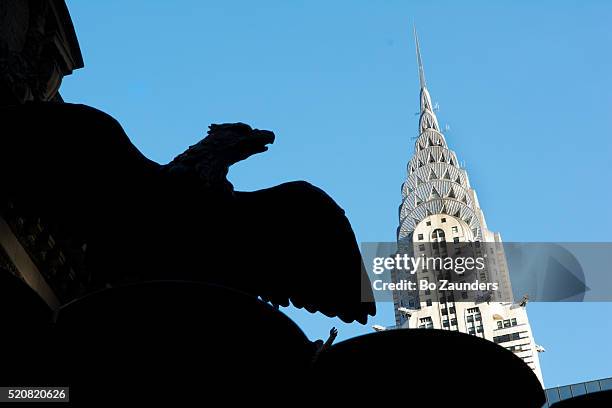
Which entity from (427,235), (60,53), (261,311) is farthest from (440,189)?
(261,311)

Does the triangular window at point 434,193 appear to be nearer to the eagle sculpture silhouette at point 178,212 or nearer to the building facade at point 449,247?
the building facade at point 449,247

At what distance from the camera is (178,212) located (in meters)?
5.89

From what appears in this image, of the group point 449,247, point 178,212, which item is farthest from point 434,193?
point 178,212

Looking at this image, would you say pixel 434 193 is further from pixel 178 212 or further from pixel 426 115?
pixel 178 212

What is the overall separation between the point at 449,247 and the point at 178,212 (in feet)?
312

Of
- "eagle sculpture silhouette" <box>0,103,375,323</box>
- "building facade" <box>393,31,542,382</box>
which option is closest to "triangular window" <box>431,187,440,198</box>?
"building facade" <box>393,31,542,382</box>

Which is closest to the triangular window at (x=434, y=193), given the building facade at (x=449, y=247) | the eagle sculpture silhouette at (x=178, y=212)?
the building facade at (x=449, y=247)

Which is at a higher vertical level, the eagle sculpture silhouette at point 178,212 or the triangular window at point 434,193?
the triangular window at point 434,193

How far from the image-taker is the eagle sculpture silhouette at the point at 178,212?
5.82 meters

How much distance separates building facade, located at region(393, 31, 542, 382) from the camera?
9150 cm

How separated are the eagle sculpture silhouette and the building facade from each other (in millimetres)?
82694

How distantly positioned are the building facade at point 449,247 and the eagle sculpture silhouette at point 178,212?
82694 millimetres

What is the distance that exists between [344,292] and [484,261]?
94589mm

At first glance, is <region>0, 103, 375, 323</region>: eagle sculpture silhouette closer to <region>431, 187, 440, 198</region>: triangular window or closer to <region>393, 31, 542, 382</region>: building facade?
<region>393, 31, 542, 382</region>: building facade
